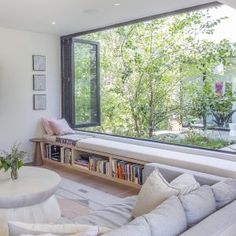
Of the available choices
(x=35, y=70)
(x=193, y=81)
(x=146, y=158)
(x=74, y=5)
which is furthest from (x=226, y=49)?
(x=35, y=70)

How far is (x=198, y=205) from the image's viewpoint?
179cm

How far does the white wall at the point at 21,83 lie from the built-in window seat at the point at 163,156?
3.28ft

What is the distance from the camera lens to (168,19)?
4.84 m

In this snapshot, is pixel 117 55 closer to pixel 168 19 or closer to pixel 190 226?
pixel 168 19

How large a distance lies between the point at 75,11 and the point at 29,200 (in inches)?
107

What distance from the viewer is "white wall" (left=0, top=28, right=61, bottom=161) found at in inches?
207

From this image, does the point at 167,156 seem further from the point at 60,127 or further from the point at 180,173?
the point at 60,127

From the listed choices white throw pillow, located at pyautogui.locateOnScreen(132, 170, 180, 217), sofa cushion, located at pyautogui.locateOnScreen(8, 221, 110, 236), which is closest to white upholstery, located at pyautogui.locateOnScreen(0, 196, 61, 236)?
white throw pillow, located at pyautogui.locateOnScreen(132, 170, 180, 217)

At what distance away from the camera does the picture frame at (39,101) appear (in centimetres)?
562

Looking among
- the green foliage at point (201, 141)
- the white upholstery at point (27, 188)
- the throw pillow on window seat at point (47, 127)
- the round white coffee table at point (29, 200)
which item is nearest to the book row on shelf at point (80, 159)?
the throw pillow on window seat at point (47, 127)

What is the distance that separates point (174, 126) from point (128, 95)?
1.12 m

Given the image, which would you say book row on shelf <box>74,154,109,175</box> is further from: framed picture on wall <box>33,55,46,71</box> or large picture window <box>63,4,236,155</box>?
framed picture on wall <box>33,55,46,71</box>

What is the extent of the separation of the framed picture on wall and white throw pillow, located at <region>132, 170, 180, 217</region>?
13.1 ft

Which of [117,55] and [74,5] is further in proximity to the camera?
[117,55]
